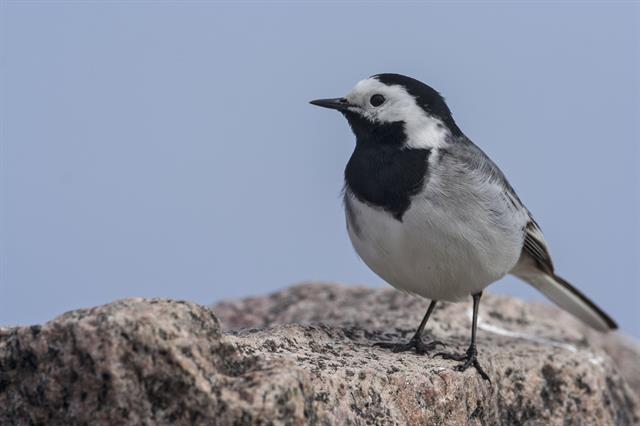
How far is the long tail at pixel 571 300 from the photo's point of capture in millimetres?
7887

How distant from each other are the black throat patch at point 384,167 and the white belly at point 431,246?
0.07 metres

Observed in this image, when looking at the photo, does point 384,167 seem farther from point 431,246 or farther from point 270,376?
point 270,376

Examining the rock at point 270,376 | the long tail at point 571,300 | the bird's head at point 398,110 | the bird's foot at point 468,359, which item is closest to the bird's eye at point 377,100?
the bird's head at point 398,110

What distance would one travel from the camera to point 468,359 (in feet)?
19.5

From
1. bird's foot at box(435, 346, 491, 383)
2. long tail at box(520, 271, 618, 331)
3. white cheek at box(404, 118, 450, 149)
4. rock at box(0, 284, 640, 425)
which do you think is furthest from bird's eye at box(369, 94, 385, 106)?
long tail at box(520, 271, 618, 331)

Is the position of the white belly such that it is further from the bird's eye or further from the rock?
the bird's eye

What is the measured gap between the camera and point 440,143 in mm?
6305

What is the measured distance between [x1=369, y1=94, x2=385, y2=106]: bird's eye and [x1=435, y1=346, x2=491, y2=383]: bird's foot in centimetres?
173

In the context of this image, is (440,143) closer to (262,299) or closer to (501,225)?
(501,225)

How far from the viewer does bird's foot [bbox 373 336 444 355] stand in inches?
243

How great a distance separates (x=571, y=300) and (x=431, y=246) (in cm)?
267

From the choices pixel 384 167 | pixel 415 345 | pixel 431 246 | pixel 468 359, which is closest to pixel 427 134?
pixel 384 167

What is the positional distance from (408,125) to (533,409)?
6.67ft

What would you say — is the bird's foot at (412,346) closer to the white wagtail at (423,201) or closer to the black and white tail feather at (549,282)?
the white wagtail at (423,201)
